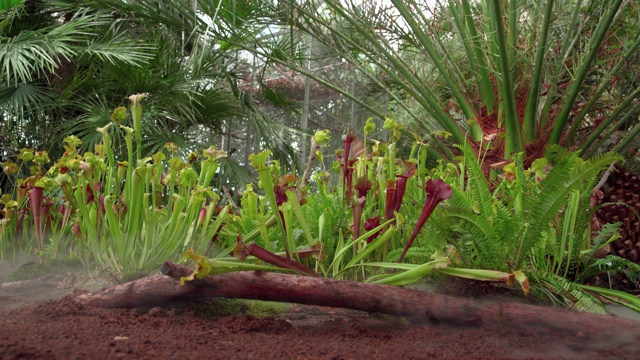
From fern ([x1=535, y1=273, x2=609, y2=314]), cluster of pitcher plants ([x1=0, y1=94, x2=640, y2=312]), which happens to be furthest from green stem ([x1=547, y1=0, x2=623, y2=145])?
fern ([x1=535, y1=273, x2=609, y2=314])

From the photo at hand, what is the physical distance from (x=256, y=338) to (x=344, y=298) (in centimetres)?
19

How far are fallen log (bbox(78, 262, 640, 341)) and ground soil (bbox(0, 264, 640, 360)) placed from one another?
2cm

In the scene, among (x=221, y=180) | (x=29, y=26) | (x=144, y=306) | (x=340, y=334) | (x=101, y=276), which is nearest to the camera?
(x=340, y=334)

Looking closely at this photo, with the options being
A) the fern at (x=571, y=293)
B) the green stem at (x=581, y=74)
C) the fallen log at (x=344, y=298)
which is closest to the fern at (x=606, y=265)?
the fern at (x=571, y=293)

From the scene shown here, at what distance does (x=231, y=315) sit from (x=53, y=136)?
4.33m

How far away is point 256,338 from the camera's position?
883mm

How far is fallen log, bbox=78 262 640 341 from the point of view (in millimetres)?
1001

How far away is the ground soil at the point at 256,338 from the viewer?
29.3 inches

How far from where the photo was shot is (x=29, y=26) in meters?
5.18

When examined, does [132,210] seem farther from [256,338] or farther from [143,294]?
[256,338]

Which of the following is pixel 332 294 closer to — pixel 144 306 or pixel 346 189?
pixel 144 306

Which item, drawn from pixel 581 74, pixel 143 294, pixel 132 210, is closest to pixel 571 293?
pixel 143 294

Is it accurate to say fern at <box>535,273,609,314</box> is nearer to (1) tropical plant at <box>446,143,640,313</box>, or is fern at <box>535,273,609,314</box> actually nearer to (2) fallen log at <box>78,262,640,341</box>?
(1) tropical plant at <box>446,143,640,313</box>

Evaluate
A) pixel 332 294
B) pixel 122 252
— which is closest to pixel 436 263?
pixel 332 294
